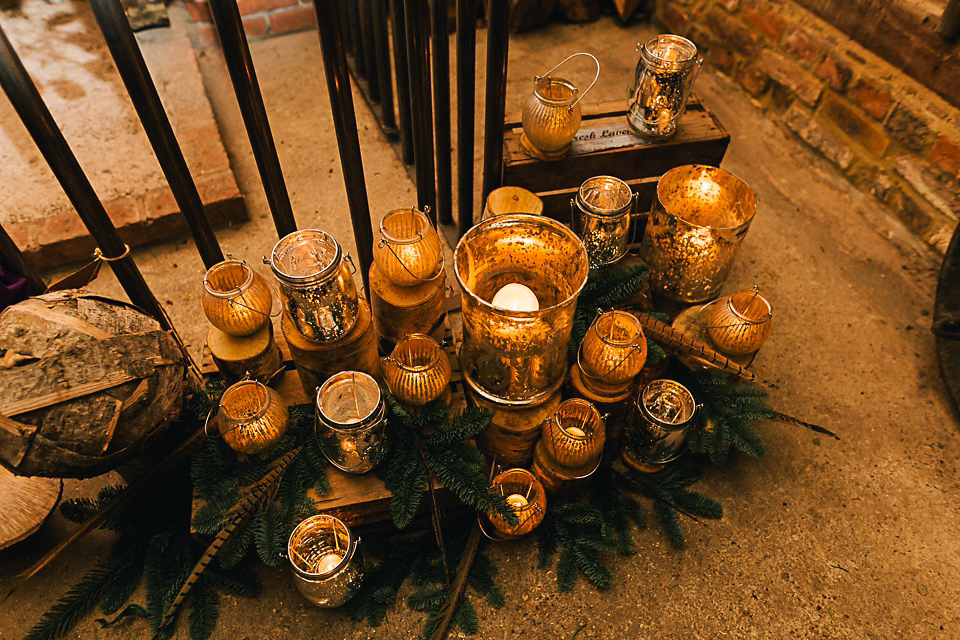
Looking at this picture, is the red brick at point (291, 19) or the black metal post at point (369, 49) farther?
the red brick at point (291, 19)

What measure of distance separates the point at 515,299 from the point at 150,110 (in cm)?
69

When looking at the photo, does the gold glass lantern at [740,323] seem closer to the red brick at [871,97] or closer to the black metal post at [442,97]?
the black metal post at [442,97]

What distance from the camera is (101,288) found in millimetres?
1755

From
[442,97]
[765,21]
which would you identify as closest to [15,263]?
[442,97]

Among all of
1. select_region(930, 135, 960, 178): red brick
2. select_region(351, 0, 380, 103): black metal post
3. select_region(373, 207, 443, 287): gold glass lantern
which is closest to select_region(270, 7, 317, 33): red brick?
select_region(351, 0, 380, 103): black metal post

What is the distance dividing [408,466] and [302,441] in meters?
0.21

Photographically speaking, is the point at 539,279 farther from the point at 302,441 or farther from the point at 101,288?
the point at 101,288

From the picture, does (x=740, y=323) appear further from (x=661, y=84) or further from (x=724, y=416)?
(x=661, y=84)

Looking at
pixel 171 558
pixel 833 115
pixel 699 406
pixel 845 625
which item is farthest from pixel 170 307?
pixel 833 115

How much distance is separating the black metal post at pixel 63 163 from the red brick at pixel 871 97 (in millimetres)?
2144

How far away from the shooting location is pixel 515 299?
1117 mm

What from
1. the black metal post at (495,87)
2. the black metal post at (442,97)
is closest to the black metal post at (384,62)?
the black metal post at (442,97)

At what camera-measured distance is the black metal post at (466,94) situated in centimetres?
122

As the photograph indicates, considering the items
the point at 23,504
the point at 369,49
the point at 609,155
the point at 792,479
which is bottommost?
the point at 792,479
